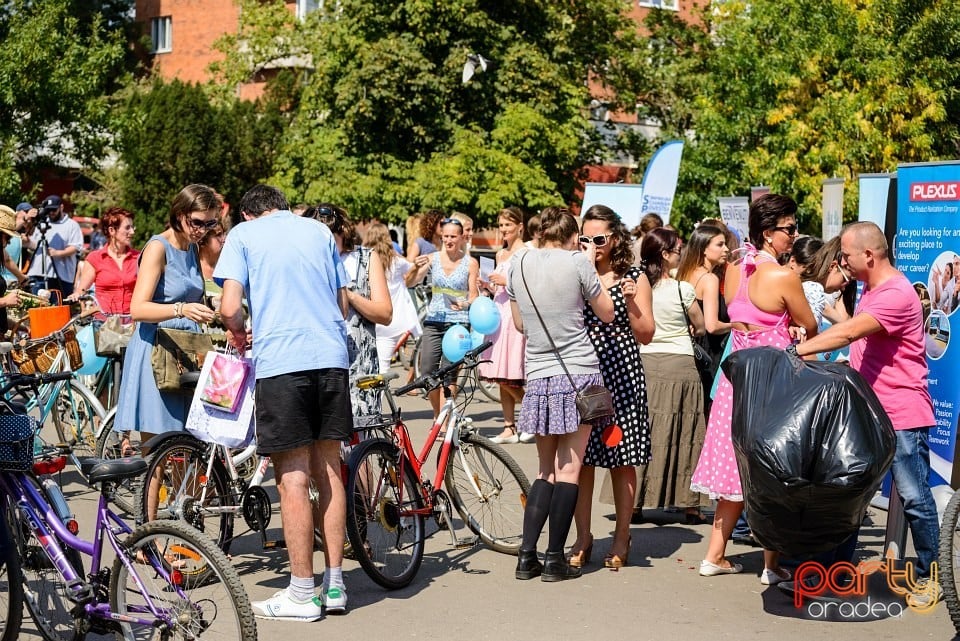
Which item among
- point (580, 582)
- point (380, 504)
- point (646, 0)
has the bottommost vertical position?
point (580, 582)

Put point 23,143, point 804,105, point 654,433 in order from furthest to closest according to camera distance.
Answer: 1. point 804,105
2. point 23,143
3. point 654,433

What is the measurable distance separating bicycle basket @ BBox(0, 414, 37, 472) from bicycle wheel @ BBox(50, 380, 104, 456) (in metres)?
3.63

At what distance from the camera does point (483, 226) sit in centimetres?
2895

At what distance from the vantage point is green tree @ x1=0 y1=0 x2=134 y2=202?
83.4ft

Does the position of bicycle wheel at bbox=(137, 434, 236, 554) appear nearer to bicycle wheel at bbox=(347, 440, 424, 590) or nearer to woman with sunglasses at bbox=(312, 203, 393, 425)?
bicycle wheel at bbox=(347, 440, 424, 590)

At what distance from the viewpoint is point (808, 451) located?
5.72 metres

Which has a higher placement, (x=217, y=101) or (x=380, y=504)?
(x=217, y=101)

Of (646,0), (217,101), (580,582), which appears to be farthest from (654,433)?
(646,0)

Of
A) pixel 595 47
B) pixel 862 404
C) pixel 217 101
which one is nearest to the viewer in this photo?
pixel 862 404

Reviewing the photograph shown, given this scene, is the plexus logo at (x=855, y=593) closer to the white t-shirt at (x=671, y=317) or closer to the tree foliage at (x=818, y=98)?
the white t-shirt at (x=671, y=317)

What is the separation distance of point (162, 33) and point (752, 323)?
46.8 metres

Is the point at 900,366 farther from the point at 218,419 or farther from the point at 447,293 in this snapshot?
the point at 447,293

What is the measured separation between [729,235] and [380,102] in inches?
829

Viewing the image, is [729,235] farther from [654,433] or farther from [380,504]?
[380,504]
